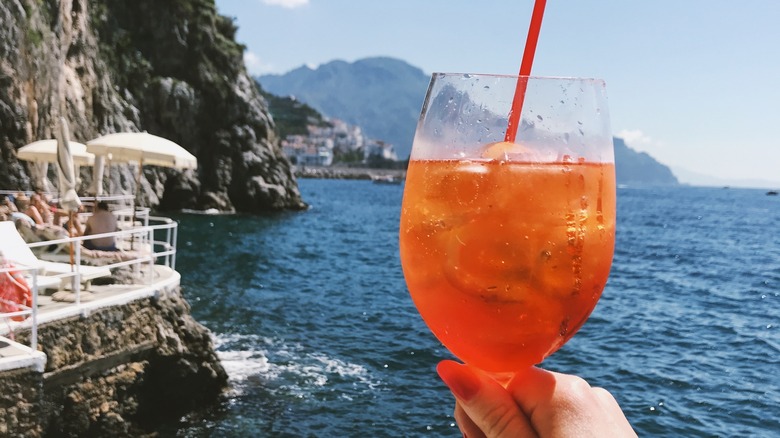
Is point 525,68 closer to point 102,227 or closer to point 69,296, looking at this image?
point 69,296

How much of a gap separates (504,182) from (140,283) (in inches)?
366

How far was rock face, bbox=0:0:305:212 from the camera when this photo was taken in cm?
3303

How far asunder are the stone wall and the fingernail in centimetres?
686

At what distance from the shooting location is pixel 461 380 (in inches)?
Result: 54.9

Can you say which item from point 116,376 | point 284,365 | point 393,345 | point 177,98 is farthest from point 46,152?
point 177,98

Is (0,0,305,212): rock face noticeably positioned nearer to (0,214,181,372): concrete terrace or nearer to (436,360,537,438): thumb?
(0,214,181,372): concrete terrace

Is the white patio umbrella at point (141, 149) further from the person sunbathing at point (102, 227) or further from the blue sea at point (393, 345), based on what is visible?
the blue sea at point (393, 345)

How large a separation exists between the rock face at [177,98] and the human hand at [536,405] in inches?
1223

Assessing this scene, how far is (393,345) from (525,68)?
14.4m

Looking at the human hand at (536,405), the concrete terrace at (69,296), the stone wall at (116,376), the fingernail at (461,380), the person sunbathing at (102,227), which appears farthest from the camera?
the person sunbathing at (102,227)

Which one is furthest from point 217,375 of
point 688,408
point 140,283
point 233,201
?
point 233,201

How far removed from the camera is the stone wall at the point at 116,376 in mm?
7066

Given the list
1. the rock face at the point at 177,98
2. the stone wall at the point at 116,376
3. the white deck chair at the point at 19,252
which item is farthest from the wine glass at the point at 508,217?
the rock face at the point at 177,98

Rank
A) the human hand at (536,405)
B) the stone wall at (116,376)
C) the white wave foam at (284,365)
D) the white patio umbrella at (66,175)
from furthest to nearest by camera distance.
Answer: the white wave foam at (284,365) → the white patio umbrella at (66,175) → the stone wall at (116,376) → the human hand at (536,405)
